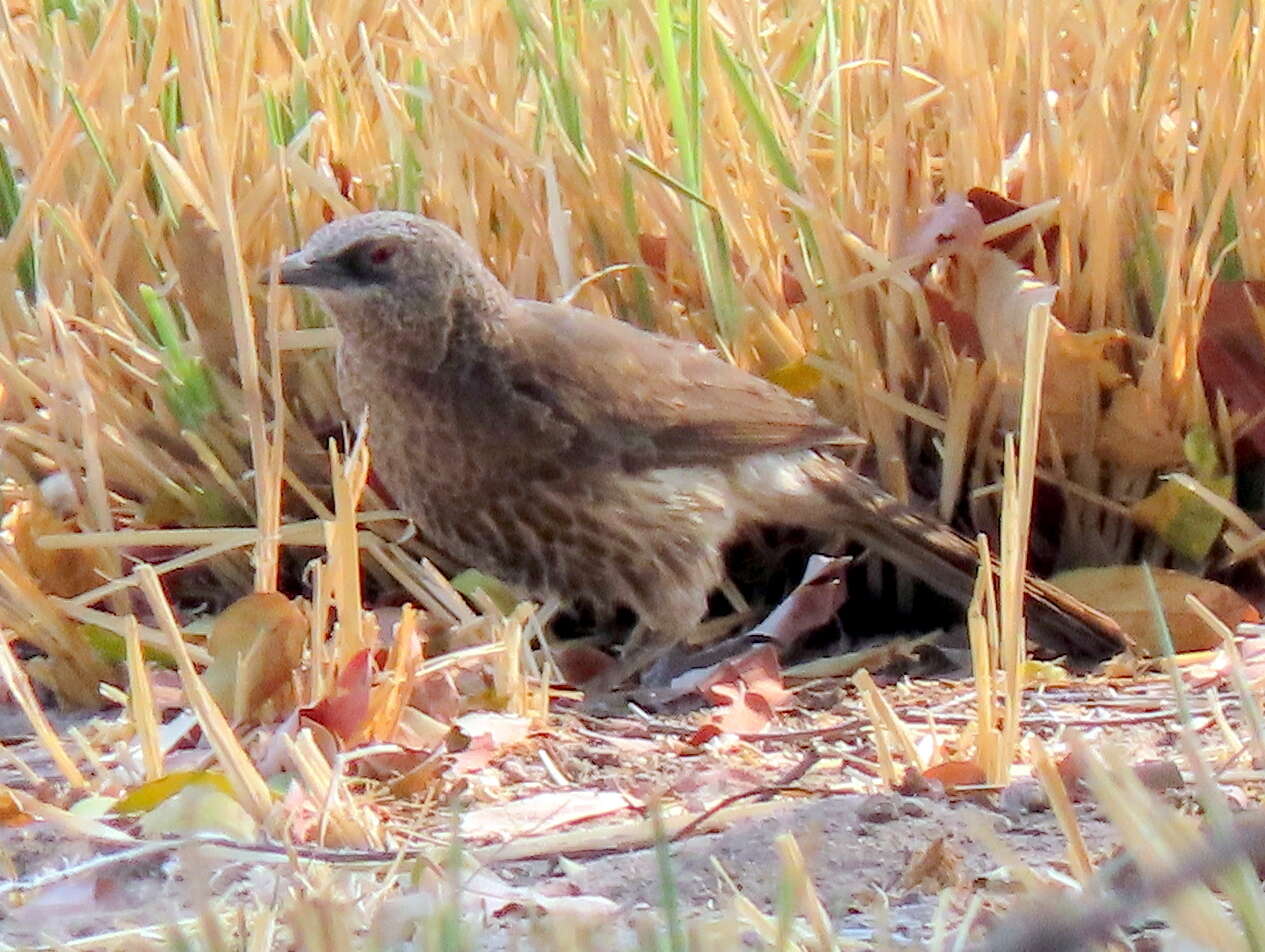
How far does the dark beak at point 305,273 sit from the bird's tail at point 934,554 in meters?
0.91

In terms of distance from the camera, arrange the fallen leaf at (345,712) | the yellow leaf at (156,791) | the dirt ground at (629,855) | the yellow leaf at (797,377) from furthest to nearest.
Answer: the yellow leaf at (797,377) → the fallen leaf at (345,712) → the yellow leaf at (156,791) → the dirt ground at (629,855)

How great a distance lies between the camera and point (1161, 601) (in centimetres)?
306

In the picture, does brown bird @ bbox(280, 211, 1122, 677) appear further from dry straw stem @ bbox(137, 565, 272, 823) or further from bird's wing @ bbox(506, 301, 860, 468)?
dry straw stem @ bbox(137, 565, 272, 823)

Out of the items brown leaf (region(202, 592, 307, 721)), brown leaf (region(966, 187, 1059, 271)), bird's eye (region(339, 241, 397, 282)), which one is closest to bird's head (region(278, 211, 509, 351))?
bird's eye (region(339, 241, 397, 282))

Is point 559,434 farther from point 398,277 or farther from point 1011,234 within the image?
point 1011,234

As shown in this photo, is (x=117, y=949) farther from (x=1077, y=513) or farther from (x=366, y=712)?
(x=1077, y=513)

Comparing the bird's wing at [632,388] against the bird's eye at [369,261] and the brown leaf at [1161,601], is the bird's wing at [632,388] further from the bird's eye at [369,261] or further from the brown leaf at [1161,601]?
the brown leaf at [1161,601]

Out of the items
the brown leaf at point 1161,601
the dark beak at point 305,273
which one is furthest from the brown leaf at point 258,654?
the brown leaf at point 1161,601

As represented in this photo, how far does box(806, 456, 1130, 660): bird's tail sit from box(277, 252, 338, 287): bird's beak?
3.00 feet

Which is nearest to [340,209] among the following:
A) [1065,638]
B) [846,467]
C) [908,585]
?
[846,467]

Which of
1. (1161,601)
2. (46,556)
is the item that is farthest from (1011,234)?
(46,556)

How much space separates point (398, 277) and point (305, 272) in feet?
0.69

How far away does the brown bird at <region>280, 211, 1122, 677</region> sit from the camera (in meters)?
3.31

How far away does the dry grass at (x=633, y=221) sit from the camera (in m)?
3.17
